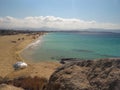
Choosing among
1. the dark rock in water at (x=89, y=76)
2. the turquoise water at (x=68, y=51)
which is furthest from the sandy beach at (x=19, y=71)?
the dark rock in water at (x=89, y=76)

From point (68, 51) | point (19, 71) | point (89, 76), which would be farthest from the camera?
point (68, 51)

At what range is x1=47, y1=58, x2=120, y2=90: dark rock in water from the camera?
586 cm

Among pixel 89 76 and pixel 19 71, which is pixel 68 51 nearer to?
pixel 19 71

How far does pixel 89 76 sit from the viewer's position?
653 cm

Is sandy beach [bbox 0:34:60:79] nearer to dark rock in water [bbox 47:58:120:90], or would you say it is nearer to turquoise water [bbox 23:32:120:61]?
turquoise water [bbox 23:32:120:61]

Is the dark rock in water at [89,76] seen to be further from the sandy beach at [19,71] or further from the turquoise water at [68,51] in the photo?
the turquoise water at [68,51]

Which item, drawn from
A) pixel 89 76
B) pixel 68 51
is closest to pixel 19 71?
pixel 89 76

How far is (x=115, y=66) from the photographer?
21.1ft

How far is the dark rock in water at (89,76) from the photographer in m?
5.86

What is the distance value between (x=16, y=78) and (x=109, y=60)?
691cm

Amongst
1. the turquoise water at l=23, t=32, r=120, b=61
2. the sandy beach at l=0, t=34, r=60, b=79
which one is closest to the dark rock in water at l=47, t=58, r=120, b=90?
the sandy beach at l=0, t=34, r=60, b=79

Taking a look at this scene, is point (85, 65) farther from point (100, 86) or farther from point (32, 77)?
point (32, 77)

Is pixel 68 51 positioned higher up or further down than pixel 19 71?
further down

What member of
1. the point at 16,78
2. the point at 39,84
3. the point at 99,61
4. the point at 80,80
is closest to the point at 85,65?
the point at 99,61
